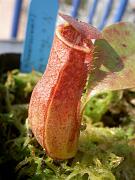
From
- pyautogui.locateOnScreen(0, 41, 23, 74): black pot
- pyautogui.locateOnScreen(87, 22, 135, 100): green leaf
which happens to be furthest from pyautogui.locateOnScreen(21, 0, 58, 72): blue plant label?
pyautogui.locateOnScreen(87, 22, 135, 100): green leaf

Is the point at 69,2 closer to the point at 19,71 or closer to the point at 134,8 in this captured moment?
the point at 134,8

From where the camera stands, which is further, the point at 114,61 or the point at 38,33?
the point at 38,33

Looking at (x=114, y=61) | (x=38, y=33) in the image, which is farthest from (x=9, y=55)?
(x=114, y=61)

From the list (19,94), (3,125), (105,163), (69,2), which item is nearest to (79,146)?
(105,163)

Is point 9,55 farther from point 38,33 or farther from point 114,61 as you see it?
point 114,61

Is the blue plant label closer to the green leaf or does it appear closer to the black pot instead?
the black pot

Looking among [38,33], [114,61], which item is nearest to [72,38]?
[114,61]

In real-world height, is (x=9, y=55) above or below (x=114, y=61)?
below
